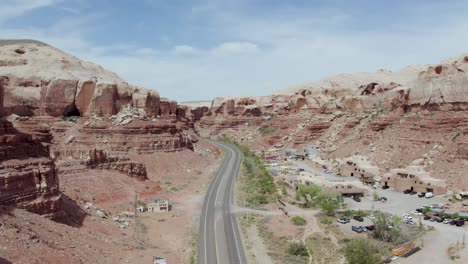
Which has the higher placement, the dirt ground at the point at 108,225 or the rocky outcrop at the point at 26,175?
the rocky outcrop at the point at 26,175

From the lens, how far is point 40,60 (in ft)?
276

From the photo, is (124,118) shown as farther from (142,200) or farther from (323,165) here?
(323,165)

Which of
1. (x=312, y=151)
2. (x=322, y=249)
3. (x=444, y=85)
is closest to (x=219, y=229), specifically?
(x=322, y=249)

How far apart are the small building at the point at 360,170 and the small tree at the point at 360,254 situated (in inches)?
1454

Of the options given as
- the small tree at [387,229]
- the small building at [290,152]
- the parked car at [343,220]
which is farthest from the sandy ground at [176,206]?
the small tree at [387,229]

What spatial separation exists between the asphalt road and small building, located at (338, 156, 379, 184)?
19.4 m

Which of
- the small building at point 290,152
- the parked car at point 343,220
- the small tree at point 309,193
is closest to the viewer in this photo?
the parked car at point 343,220

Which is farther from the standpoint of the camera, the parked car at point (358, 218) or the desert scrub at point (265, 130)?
the desert scrub at point (265, 130)

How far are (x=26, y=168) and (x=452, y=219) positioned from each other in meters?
42.3

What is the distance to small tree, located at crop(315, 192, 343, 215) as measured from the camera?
5191 cm

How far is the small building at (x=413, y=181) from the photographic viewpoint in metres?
61.8

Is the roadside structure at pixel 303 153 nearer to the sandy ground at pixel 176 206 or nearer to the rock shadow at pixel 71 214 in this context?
the sandy ground at pixel 176 206

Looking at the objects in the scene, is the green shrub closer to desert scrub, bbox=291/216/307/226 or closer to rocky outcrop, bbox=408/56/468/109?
desert scrub, bbox=291/216/307/226

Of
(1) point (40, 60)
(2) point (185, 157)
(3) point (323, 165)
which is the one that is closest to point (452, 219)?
(3) point (323, 165)
